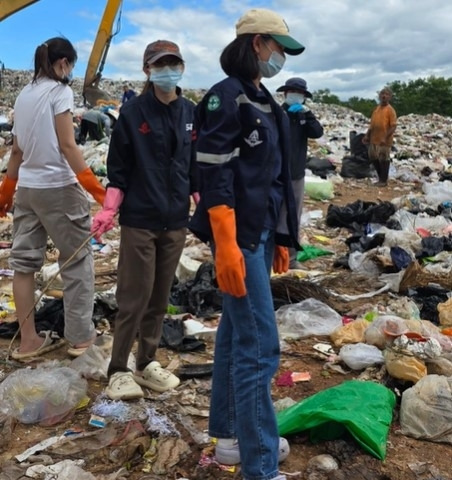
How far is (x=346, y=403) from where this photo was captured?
271 centimetres

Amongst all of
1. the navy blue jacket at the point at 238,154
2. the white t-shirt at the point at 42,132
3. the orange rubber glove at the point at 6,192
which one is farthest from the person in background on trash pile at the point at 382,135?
the navy blue jacket at the point at 238,154

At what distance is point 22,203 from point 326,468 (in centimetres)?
208

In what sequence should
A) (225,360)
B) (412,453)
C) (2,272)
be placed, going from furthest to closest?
(2,272) < (412,453) < (225,360)

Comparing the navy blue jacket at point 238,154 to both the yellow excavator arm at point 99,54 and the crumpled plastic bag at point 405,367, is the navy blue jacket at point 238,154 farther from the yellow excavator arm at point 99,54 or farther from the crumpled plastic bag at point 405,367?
the yellow excavator arm at point 99,54

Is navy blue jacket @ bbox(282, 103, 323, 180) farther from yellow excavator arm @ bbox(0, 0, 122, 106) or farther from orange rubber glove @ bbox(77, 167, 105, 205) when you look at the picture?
yellow excavator arm @ bbox(0, 0, 122, 106)

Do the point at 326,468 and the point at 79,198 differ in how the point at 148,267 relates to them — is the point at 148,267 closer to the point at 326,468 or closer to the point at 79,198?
the point at 79,198

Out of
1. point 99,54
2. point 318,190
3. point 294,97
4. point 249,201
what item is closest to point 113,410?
point 249,201

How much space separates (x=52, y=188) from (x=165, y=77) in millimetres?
913

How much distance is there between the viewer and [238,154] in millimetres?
1994

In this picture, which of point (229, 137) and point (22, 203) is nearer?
point (229, 137)

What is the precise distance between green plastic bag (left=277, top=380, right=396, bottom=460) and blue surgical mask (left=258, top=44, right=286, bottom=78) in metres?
1.40

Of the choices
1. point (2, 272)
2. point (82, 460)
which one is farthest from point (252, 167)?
point (2, 272)

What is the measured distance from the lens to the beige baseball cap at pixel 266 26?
2.02 meters

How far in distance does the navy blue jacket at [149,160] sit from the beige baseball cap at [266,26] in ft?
2.84
